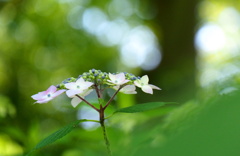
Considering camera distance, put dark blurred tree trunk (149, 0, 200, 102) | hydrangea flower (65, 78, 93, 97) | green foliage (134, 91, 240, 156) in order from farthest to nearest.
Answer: dark blurred tree trunk (149, 0, 200, 102), hydrangea flower (65, 78, 93, 97), green foliage (134, 91, 240, 156)

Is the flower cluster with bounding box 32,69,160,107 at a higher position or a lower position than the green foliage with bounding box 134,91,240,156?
higher

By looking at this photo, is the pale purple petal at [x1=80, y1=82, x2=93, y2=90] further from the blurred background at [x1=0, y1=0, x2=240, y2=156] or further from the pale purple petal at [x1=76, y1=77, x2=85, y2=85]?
the blurred background at [x1=0, y1=0, x2=240, y2=156]

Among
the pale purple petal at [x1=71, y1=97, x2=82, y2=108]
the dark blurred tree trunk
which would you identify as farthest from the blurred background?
the pale purple petal at [x1=71, y1=97, x2=82, y2=108]

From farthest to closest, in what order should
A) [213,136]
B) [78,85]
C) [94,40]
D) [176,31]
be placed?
1. [94,40]
2. [176,31]
3. [78,85]
4. [213,136]

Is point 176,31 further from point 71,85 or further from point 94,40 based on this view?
point 71,85

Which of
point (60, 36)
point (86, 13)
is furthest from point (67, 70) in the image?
point (86, 13)

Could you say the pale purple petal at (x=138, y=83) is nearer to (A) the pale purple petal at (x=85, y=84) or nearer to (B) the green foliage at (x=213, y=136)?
(A) the pale purple petal at (x=85, y=84)

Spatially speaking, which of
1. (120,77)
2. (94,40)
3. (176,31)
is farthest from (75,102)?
(94,40)

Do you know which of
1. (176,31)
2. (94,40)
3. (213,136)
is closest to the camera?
(213,136)

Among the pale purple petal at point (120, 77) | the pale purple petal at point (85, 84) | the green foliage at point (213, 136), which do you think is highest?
the pale purple petal at point (120, 77)

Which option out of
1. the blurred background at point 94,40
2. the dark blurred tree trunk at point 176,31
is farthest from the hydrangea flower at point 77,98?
the dark blurred tree trunk at point 176,31

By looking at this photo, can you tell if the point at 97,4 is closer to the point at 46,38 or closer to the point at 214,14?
the point at 46,38
